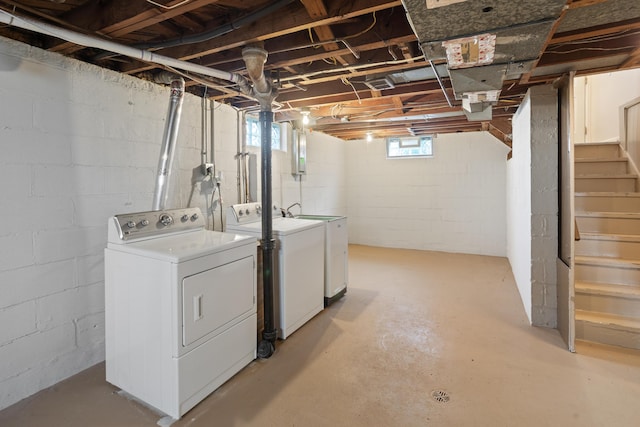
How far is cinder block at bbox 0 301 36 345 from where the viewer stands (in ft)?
5.98

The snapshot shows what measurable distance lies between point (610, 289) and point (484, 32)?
2.36 m

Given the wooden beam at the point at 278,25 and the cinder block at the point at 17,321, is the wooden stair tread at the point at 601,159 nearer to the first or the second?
the wooden beam at the point at 278,25

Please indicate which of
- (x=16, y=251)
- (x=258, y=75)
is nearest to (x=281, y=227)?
(x=258, y=75)

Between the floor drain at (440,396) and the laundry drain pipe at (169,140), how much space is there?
2.15 meters

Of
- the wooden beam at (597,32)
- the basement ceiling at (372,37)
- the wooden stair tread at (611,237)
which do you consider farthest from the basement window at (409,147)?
the wooden beam at (597,32)

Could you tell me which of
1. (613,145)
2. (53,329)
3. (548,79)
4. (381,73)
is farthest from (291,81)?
(613,145)

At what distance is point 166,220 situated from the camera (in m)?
2.25

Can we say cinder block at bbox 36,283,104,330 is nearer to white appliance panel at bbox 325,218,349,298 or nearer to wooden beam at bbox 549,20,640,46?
white appliance panel at bbox 325,218,349,298

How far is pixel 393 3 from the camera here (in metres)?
1.56

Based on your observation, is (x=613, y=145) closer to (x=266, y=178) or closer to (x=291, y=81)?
(x=291, y=81)

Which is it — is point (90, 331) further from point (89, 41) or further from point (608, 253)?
point (608, 253)

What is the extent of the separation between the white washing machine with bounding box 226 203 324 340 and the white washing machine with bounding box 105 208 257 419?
1.35 feet

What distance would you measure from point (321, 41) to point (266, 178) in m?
1.02

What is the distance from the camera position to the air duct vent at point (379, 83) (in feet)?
8.68
